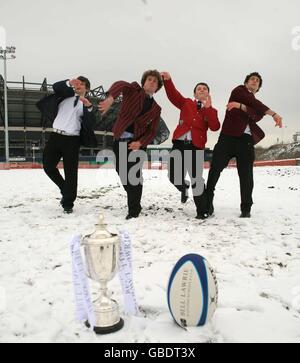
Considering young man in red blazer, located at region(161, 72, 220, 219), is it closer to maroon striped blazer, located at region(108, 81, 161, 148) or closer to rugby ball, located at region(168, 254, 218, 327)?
maroon striped blazer, located at region(108, 81, 161, 148)

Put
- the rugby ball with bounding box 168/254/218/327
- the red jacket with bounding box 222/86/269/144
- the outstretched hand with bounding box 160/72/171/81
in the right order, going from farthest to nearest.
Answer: the outstretched hand with bounding box 160/72/171/81
the red jacket with bounding box 222/86/269/144
the rugby ball with bounding box 168/254/218/327

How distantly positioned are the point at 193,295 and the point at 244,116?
372 cm

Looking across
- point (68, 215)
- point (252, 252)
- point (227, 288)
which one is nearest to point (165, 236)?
point (252, 252)

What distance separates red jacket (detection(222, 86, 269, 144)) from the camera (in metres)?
4.93

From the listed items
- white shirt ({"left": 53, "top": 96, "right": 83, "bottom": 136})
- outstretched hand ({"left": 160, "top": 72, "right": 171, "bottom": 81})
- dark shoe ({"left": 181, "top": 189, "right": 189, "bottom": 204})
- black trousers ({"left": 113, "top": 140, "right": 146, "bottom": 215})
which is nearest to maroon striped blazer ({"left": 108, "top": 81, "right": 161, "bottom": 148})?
black trousers ({"left": 113, "top": 140, "right": 146, "bottom": 215})

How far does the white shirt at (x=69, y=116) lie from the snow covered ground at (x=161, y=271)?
1396mm

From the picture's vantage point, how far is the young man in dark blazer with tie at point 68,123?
17.6ft

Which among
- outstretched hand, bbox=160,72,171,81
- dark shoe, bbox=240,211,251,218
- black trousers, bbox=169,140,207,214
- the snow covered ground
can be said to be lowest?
the snow covered ground

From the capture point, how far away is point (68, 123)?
212 inches

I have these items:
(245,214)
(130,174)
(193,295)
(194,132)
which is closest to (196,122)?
(194,132)

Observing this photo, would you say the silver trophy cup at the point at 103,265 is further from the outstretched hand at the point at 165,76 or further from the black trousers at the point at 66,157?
the outstretched hand at the point at 165,76

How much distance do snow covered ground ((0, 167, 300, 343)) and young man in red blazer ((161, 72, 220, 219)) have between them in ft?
1.93

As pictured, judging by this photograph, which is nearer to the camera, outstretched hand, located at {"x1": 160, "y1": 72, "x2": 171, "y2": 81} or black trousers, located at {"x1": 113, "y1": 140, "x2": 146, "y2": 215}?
black trousers, located at {"x1": 113, "y1": 140, "x2": 146, "y2": 215}
